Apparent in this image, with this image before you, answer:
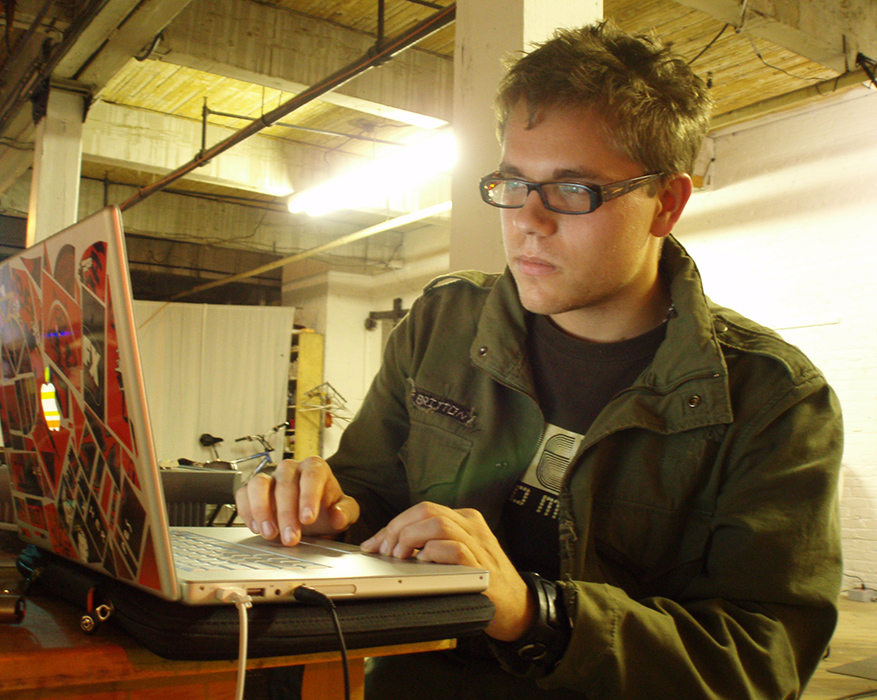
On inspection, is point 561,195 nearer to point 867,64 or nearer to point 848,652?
point 848,652

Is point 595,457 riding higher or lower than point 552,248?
lower

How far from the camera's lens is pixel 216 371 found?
35.0 feet

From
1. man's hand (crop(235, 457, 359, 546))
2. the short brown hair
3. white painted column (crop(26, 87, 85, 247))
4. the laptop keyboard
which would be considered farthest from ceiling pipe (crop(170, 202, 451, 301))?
the laptop keyboard

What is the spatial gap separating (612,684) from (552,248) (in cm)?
66

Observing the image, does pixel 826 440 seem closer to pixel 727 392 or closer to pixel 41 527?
pixel 727 392

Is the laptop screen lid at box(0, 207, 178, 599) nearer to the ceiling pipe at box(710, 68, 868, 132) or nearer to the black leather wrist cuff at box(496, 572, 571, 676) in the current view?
the black leather wrist cuff at box(496, 572, 571, 676)

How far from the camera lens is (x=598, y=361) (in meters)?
1.32

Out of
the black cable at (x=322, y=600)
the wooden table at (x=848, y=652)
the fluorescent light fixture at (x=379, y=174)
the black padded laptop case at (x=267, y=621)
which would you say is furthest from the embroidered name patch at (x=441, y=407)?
the fluorescent light fixture at (x=379, y=174)

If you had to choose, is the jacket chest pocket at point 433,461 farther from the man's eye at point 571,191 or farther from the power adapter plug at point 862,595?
the power adapter plug at point 862,595

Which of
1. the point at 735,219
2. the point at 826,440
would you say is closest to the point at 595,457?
the point at 826,440

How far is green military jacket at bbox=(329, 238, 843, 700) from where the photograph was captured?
917 millimetres

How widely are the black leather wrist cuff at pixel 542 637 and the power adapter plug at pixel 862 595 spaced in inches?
233

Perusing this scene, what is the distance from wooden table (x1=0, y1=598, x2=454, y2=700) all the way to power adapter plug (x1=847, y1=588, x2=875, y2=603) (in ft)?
20.2

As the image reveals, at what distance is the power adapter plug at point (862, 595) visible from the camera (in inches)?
224
